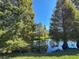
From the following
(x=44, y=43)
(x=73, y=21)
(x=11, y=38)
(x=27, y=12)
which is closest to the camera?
(x=11, y=38)

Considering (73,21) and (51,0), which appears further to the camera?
(51,0)

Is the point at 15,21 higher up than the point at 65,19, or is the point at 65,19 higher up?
the point at 65,19

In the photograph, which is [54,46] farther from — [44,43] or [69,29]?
[69,29]

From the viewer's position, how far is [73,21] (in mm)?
28484

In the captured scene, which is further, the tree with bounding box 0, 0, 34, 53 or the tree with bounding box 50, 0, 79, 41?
the tree with bounding box 50, 0, 79, 41

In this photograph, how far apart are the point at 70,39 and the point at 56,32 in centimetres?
196

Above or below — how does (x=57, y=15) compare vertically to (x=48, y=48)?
above

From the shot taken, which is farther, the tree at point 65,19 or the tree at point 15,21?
the tree at point 65,19

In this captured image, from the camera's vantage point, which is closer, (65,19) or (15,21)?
(15,21)

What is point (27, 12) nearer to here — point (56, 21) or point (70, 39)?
point (56, 21)

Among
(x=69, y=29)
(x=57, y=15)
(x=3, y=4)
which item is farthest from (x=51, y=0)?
(x=3, y=4)

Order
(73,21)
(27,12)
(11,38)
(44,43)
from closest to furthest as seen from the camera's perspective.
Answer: (11,38), (27,12), (73,21), (44,43)

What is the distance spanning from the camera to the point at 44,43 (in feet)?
99.6

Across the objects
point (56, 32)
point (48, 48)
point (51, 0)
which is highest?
point (51, 0)
